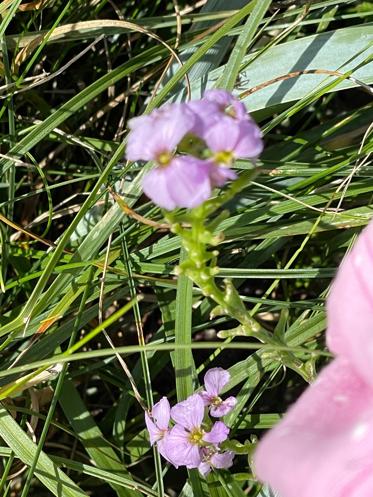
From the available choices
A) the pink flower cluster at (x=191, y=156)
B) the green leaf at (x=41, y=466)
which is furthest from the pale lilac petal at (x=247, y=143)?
the green leaf at (x=41, y=466)

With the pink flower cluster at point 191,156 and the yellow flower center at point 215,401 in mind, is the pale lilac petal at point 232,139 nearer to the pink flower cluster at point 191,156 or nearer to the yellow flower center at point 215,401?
the pink flower cluster at point 191,156

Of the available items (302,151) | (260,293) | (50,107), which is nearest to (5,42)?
(50,107)

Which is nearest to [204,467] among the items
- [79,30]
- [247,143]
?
[247,143]

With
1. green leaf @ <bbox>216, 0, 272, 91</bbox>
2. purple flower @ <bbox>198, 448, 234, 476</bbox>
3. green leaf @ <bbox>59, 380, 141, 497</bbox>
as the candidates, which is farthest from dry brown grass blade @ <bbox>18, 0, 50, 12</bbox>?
purple flower @ <bbox>198, 448, 234, 476</bbox>

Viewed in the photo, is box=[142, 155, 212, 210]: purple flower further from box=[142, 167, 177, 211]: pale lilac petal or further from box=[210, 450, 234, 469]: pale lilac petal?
box=[210, 450, 234, 469]: pale lilac petal

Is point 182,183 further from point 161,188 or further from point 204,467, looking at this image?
point 204,467
